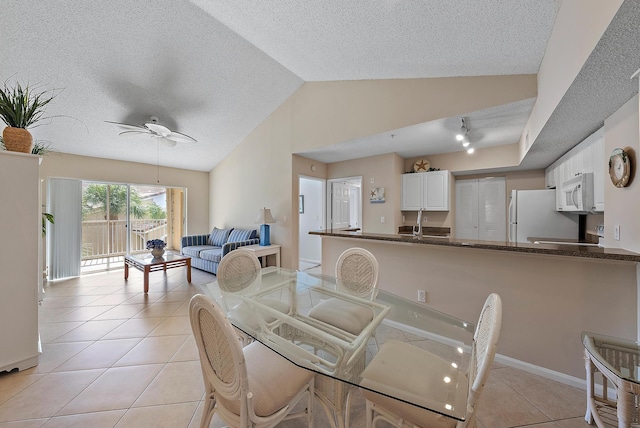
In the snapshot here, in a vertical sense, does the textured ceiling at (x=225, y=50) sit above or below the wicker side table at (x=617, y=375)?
above

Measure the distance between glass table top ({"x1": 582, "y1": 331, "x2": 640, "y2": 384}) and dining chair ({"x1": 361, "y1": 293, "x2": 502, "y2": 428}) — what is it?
0.66m

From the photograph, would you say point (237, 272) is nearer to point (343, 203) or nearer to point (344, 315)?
point (344, 315)

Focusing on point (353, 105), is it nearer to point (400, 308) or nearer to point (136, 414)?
point (400, 308)

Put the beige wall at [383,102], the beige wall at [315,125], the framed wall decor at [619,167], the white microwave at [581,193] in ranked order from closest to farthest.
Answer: the framed wall decor at [619,167], the white microwave at [581,193], the beige wall at [383,102], the beige wall at [315,125]

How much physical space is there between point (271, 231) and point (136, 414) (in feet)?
11.1

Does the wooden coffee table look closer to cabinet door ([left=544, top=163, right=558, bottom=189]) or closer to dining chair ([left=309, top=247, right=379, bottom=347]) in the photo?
dining chair ([left=309, top=247, right=379, bottom=347])

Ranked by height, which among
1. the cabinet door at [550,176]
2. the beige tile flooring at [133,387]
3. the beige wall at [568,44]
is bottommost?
the beige tile flooring at [133,387]

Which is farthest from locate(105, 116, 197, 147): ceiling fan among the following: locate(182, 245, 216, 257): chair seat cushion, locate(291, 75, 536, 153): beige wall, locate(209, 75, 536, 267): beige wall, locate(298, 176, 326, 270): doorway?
locate(298, 176, 326, 270): doorway

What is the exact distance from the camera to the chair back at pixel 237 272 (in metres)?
2.13

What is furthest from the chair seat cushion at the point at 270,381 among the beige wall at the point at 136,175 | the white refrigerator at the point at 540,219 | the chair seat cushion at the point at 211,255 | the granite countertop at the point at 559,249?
the beige wall at the point at 136,175

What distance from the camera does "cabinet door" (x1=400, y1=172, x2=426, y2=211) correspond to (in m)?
4.32

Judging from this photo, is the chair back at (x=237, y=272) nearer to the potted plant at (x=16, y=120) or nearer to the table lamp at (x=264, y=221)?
the potted plant at (x=16, y=120)

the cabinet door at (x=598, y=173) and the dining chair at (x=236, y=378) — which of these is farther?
the cabinet door at (x=598, y=173)

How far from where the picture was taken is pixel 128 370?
1889 millimetres
